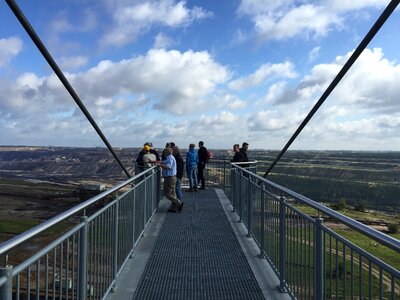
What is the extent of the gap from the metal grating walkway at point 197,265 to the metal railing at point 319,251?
48 cm

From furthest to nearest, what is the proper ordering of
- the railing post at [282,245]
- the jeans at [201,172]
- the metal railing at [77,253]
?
the jeans at [201,172], the railing post at [282,245], the metal railing at [77,253]

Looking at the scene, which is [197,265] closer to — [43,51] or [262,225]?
[262,225]

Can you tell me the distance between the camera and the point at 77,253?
3.48 m

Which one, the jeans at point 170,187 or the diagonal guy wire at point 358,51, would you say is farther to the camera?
the jeans at point 170,187

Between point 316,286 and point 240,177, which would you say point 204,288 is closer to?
point 316,286

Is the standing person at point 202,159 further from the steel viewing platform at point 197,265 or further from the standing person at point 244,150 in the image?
the steel viewing platform at point 197,265

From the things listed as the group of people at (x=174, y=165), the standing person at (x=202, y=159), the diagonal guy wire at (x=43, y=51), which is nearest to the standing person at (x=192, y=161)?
the group of people at (x=174, y=165)

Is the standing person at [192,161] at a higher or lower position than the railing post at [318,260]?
higher

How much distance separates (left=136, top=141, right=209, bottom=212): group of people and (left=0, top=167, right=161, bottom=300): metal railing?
3.54 m

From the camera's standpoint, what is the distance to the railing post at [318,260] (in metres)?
3.49

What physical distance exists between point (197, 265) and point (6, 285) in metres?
4.20

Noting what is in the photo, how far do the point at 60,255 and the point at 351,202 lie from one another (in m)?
105

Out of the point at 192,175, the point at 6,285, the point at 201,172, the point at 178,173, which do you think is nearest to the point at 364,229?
the point at 6,285

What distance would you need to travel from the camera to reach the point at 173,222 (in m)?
9.15
